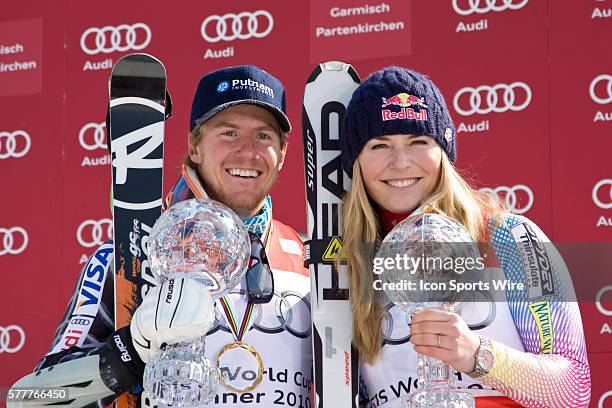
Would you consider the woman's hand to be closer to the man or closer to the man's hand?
the man's hand

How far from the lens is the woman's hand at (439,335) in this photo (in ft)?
5.96

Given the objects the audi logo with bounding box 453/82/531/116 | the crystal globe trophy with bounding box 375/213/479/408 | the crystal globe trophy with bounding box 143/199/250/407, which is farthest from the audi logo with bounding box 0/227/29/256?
the crystal globe trophy with bounding box 375/213/479/408

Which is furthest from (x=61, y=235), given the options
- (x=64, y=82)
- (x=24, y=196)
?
(x=64, y=82)

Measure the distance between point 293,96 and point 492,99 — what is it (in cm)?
89

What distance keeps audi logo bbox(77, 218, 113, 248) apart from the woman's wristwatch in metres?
2.75

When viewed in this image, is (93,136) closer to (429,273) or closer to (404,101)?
(404,101)

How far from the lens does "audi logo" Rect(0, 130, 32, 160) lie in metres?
4.53

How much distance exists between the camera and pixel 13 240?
446 centimetres

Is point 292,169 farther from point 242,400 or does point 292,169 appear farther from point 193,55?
point 242,400

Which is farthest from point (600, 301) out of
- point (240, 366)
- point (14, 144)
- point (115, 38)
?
point (14, 144)

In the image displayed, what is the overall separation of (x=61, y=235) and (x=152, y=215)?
205 cm

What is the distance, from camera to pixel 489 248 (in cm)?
226

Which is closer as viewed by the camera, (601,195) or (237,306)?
(237,306)

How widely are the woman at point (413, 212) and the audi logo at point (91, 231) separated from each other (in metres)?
2.19
